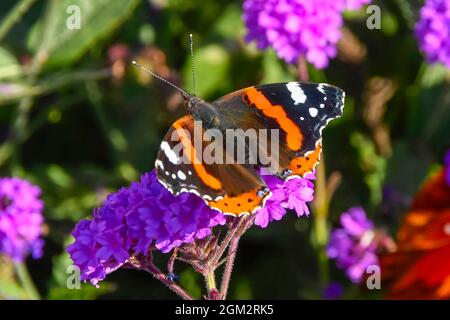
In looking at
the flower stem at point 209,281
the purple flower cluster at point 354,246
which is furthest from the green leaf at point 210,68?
the flower stem at point 209,281

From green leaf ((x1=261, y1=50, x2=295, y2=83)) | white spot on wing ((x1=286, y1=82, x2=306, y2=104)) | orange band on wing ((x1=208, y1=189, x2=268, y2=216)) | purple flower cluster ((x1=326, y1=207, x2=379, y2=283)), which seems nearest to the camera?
orange band on wing ((x1=208, y1=189, x2=268, y2=216))

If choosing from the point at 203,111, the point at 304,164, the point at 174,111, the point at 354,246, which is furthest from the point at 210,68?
the point at 304,164

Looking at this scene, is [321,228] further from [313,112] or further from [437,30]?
[313,112]

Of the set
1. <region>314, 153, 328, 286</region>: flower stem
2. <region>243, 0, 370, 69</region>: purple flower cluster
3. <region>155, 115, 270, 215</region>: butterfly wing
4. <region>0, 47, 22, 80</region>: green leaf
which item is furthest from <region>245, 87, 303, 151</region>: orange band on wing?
<region>0, 47, 22, 80</region>: green leaf

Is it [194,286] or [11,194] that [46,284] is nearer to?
[11,194]

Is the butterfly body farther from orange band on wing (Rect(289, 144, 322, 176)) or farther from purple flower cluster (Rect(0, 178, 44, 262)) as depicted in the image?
purple flower cluster (Rect(0, 178, 44, 262))
